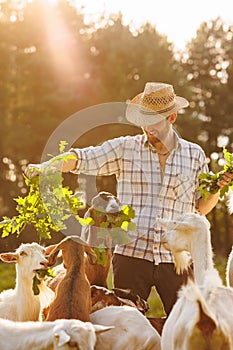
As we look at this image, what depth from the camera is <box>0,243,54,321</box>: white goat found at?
6.10m

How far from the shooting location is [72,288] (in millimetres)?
5508

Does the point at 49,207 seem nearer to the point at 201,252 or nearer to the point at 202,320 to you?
the point at 201,252

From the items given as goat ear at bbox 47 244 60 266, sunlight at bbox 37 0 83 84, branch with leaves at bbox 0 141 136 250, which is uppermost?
sunlight at bbox 37 0 83 84

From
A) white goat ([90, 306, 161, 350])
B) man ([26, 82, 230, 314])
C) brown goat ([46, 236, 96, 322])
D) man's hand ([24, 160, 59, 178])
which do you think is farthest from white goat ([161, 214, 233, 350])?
man's hand ([24, 160, 59, 178])

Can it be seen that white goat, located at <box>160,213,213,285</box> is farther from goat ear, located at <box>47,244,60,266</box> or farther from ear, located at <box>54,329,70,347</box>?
ear, located at <box>54,329,70,347</box>

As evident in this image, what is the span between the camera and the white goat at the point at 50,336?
457cm

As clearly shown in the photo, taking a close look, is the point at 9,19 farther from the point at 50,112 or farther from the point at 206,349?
the point at 206,349

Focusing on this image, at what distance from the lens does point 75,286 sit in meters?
5.52

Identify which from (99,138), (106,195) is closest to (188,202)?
(106,195)

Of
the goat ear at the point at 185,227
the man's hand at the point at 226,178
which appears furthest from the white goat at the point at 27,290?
the man's hand at the point at 226,178

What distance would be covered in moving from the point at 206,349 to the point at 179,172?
2331mm

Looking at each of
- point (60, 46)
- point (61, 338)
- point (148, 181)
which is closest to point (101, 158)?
point (148, 181)

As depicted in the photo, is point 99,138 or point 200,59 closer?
point 99,138

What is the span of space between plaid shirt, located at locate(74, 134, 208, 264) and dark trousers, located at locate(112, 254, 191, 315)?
0.21ft
